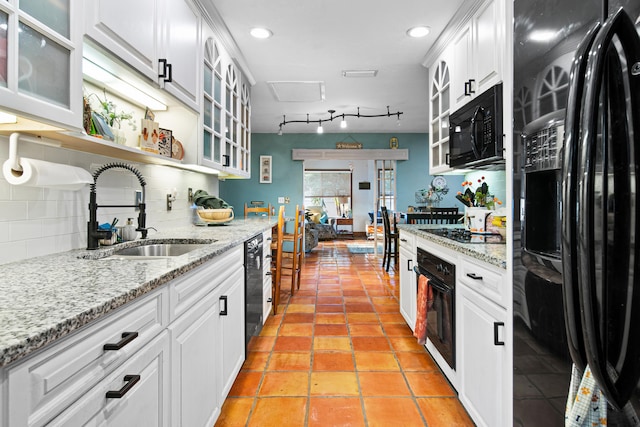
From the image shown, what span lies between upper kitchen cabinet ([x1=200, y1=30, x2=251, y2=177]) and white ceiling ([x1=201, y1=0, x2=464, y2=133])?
0.78 ft

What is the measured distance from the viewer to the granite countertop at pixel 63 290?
0.56 m

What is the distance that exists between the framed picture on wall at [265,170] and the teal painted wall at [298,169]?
7cm

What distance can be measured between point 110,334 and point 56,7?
1039mm

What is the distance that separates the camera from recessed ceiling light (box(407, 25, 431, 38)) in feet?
8.98

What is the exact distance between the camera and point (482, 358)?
146 centimetres

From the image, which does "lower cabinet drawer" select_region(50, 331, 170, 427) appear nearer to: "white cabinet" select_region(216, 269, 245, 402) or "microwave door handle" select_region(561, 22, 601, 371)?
"white cabinet" select_region(216, 269, 245, 402)

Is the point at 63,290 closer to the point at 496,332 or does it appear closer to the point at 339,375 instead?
the point at 496,332

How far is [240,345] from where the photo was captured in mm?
2014

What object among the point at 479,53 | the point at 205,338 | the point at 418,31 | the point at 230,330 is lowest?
the point at 230,330

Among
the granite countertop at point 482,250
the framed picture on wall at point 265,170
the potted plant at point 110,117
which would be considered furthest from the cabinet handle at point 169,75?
the framed picture on wall at point 265,170

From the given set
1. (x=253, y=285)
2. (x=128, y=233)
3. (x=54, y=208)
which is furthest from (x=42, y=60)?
(x=253, y=285)

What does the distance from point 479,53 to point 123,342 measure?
2476 millimetres

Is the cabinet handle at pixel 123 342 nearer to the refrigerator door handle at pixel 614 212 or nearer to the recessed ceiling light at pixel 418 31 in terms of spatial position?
the refrigerator door handle at pixel 614 212

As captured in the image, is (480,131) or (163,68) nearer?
(163,68)
